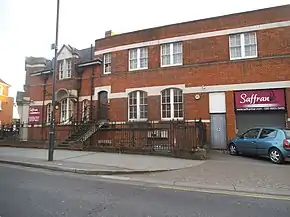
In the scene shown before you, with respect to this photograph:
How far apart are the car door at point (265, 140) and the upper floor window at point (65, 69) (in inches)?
633

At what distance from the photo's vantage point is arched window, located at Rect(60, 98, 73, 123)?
21750 mm

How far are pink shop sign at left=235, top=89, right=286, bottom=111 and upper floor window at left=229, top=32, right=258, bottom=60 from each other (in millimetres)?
2431

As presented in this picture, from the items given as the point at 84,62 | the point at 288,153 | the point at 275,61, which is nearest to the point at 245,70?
the point at 275,61

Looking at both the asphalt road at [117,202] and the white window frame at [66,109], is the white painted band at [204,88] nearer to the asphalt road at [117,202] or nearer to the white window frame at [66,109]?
the white window frame at [66,109]

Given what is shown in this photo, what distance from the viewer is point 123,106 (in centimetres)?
1930

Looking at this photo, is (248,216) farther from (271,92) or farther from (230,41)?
(230,41)

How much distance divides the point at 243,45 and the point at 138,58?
7475 millimetres

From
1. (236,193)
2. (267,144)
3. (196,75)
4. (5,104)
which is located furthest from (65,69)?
(5,104)

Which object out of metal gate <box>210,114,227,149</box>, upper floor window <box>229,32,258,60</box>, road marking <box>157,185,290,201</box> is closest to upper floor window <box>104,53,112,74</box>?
metal gate <box>210,114,227,149</box>

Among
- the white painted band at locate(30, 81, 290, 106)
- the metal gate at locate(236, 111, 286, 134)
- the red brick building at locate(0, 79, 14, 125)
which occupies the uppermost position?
the red brick building at locate(0, 79, 14, 125)

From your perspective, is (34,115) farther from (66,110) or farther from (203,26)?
(203,26)

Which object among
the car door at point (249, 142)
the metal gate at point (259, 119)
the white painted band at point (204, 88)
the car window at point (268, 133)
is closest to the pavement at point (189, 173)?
the car window at point (268, 133)

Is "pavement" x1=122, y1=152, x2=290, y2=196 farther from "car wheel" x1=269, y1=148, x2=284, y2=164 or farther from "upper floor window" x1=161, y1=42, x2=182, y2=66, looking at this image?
"upper floor window" x1=161, y1=42, x2=182, y2=66

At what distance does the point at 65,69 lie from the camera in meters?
22.4
